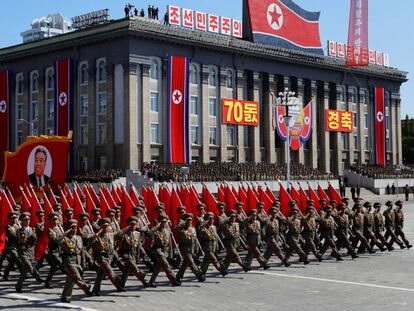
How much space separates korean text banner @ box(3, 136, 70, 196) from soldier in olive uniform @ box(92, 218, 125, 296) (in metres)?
7.46

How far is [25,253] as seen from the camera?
13727mm

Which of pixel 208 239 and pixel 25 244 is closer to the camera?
pixel 25 244

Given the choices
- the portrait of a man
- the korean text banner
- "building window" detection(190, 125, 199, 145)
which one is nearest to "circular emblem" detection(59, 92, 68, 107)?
"building window" detection(190, 125, 199, 145)

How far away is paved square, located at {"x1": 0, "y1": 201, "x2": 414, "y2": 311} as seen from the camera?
11.7 metres

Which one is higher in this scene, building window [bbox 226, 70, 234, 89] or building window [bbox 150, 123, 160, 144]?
building window [bbox 226, 70, 234, 89]

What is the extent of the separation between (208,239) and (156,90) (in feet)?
118

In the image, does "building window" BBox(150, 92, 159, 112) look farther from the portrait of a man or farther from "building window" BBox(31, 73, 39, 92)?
the portrait of a man

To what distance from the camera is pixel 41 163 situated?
2005 centimetres

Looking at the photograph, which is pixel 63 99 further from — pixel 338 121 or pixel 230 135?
pixel 338 121

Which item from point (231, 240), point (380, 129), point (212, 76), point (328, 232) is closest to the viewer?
point (231, 240)

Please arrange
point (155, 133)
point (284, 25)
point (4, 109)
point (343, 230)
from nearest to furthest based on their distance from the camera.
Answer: point (343, 230) < point (155, 133) < point (284, 25) < point (4, 109)

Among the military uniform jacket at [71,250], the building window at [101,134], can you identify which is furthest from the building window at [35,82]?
the military uniform jacket at [71,250]

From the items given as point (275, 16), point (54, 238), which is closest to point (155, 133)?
point (275, 16)

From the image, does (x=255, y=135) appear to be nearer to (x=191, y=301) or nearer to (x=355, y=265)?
(x=355, y=265)
